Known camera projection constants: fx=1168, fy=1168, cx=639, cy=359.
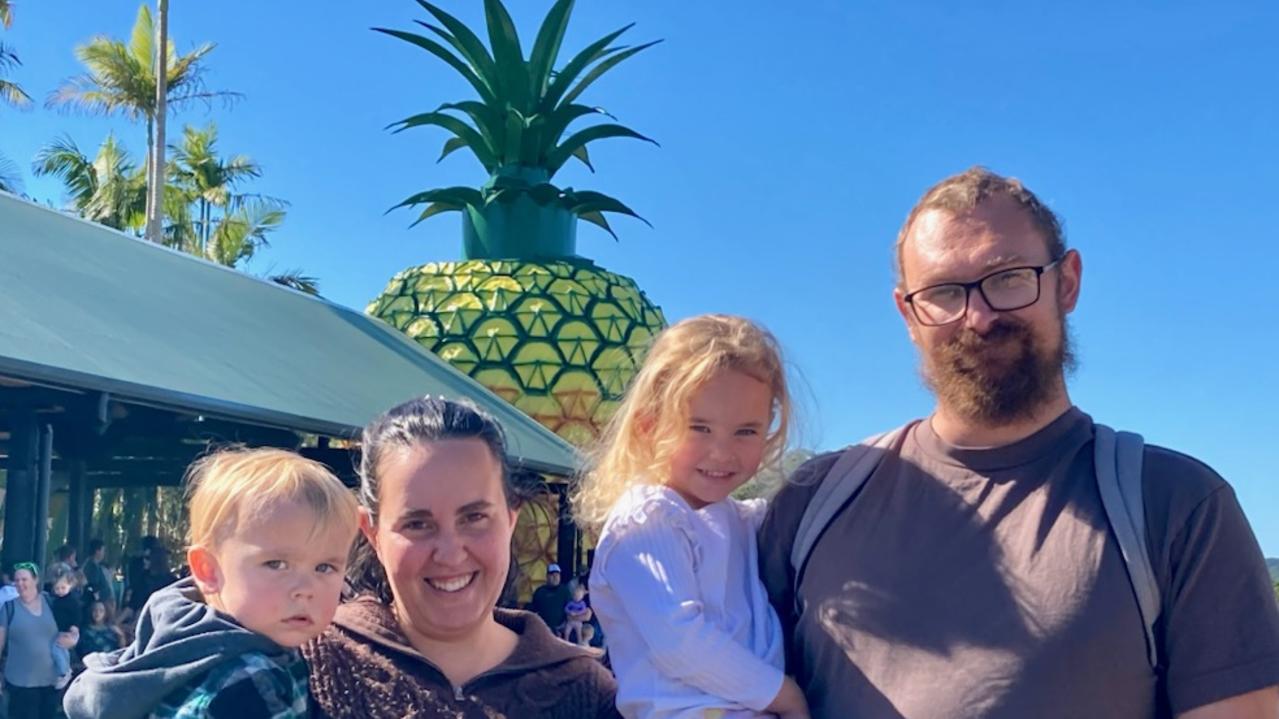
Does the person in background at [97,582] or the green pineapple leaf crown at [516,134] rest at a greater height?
the green pineapple leaf crown at [516,134]

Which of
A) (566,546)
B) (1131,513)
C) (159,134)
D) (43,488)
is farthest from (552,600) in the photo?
(159,134)

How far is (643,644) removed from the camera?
2.31 meters

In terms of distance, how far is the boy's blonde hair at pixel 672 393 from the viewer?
2455mm

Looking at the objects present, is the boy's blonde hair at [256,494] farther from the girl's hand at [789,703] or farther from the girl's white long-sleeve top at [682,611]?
the girl's hand at [789,703]

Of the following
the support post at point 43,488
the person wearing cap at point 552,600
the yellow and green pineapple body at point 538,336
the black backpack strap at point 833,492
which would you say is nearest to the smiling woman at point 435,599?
the black backpack strap at point 833,492

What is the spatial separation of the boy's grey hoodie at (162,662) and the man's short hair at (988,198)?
143 cm

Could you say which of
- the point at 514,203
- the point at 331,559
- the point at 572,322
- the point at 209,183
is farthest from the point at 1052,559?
the point at 209,183

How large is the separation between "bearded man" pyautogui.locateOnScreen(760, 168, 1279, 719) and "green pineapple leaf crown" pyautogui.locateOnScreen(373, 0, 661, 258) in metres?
9.20

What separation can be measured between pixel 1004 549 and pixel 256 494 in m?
1.34

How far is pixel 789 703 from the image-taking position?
2.21 metres

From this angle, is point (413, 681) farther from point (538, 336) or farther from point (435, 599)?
point (538, 336)

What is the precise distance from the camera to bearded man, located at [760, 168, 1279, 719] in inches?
77.4

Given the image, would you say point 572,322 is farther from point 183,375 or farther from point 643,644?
point 643,644

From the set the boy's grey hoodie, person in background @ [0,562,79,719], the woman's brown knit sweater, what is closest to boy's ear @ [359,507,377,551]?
the woman's brown knit sweater
